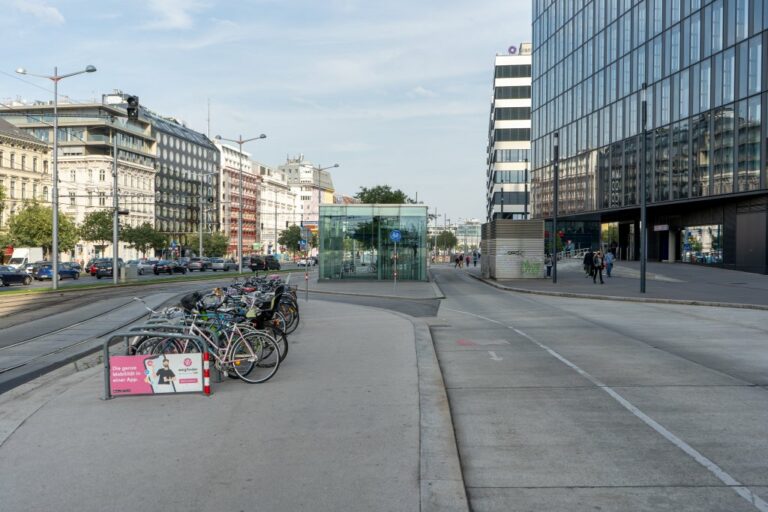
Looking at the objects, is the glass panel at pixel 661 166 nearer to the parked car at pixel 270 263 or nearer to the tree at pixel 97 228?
the parked car at pixel 270 263

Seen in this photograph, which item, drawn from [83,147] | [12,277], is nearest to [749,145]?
[12,277]

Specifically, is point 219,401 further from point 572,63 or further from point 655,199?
point 572,63

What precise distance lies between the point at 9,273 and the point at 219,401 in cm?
3851

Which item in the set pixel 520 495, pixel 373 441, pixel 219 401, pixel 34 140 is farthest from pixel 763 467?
pixel 34 140

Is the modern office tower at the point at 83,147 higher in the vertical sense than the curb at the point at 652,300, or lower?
higher

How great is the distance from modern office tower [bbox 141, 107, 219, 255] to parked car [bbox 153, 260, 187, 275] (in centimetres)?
4688

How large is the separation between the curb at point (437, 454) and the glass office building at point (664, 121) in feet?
77.1

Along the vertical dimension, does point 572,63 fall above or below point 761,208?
above

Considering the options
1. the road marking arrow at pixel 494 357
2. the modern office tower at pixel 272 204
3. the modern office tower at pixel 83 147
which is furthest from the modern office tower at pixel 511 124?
the road marking arrow at pixel 494 357

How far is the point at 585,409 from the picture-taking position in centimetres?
809

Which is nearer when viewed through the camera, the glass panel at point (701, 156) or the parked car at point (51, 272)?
the glass panel at point (701, 156)

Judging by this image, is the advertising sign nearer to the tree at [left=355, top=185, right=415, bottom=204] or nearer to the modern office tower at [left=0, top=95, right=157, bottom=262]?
the tree at [left=355, top=185, right=415, bottom=204]

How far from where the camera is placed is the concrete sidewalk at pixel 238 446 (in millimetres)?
5152

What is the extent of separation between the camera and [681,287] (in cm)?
3262
